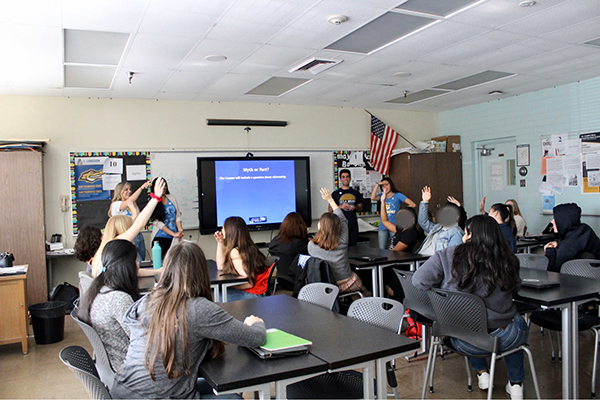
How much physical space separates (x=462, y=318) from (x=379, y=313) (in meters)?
0.59

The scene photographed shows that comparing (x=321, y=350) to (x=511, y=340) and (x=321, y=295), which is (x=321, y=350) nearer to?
(x=321, y=295)

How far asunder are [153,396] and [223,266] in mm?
2123

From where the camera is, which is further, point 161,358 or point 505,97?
point 505,97

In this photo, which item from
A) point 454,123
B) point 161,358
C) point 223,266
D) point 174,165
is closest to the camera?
point 161,358

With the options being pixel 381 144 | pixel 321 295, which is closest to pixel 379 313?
pixel 321 295

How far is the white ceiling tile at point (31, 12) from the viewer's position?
3285 millimetres

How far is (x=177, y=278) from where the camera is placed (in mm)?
1937

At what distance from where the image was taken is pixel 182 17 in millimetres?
3654

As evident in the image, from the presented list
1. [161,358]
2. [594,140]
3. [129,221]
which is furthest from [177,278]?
[594,140]

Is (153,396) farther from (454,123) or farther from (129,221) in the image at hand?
(454,123)

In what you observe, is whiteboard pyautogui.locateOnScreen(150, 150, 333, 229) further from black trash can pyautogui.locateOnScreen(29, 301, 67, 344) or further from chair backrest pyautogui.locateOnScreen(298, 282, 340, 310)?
chair backrest pyautogui.locateOnScreen(298, 282, 340, 310)

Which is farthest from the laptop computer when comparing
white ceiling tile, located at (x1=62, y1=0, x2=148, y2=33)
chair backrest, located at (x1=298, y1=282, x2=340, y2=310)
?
white ceiling tile, located at (x1=62, y1=0, x2=148, y2=33)

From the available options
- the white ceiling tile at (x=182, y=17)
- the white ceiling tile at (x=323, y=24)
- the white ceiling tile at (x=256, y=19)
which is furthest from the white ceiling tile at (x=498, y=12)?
the white ceiling tile at (x=182, y=17)

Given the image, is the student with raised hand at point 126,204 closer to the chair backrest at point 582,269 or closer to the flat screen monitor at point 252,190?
the flat screen monitor at point 252,190
